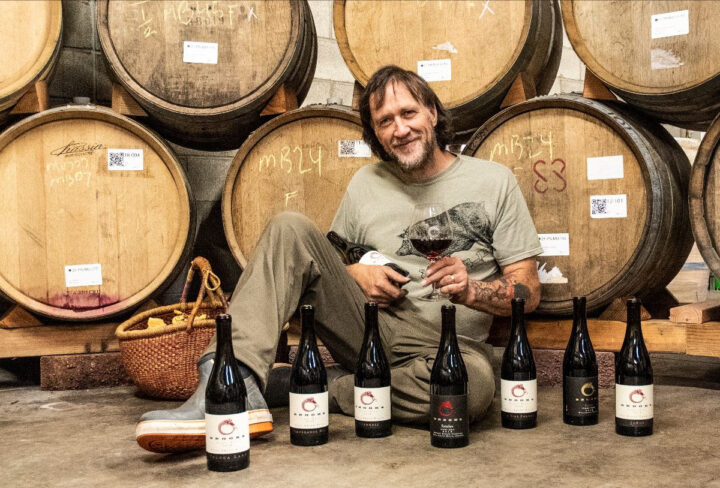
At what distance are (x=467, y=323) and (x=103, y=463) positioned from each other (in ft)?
4.02

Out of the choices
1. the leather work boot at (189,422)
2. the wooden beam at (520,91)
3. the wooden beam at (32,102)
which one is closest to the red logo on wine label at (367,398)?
the leather work boot at (189,422)

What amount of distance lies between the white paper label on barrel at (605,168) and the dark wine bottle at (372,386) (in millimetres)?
1170

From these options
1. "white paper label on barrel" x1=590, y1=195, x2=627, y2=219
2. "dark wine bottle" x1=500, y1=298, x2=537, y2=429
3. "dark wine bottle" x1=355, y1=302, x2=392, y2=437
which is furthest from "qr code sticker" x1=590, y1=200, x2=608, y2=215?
"dark wine bottle" x1=355, y1=302, x2=392, y2=437

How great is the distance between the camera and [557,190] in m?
3.08

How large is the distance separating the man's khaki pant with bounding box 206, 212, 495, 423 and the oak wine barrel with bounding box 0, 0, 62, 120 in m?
1.52

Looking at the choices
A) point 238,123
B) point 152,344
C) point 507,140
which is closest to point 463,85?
point 507,140

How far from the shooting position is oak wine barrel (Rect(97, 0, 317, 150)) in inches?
132

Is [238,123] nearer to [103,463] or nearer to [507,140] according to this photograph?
[507,140]

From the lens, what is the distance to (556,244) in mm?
3070

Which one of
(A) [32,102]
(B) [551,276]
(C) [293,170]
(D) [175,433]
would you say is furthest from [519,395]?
(A) [32,102]

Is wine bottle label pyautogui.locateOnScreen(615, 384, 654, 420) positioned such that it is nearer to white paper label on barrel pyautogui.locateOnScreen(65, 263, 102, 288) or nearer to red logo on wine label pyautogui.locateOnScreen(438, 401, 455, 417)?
red logo on wine label pyautogui.locateOnScreen(438, 401, 455, 417)

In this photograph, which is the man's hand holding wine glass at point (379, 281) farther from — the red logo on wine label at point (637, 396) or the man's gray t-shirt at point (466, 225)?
the red logo on wine label at point (637, 396)

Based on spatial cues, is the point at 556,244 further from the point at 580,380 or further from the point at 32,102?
the point at 32,102

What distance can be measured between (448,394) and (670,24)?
1.61 metres
